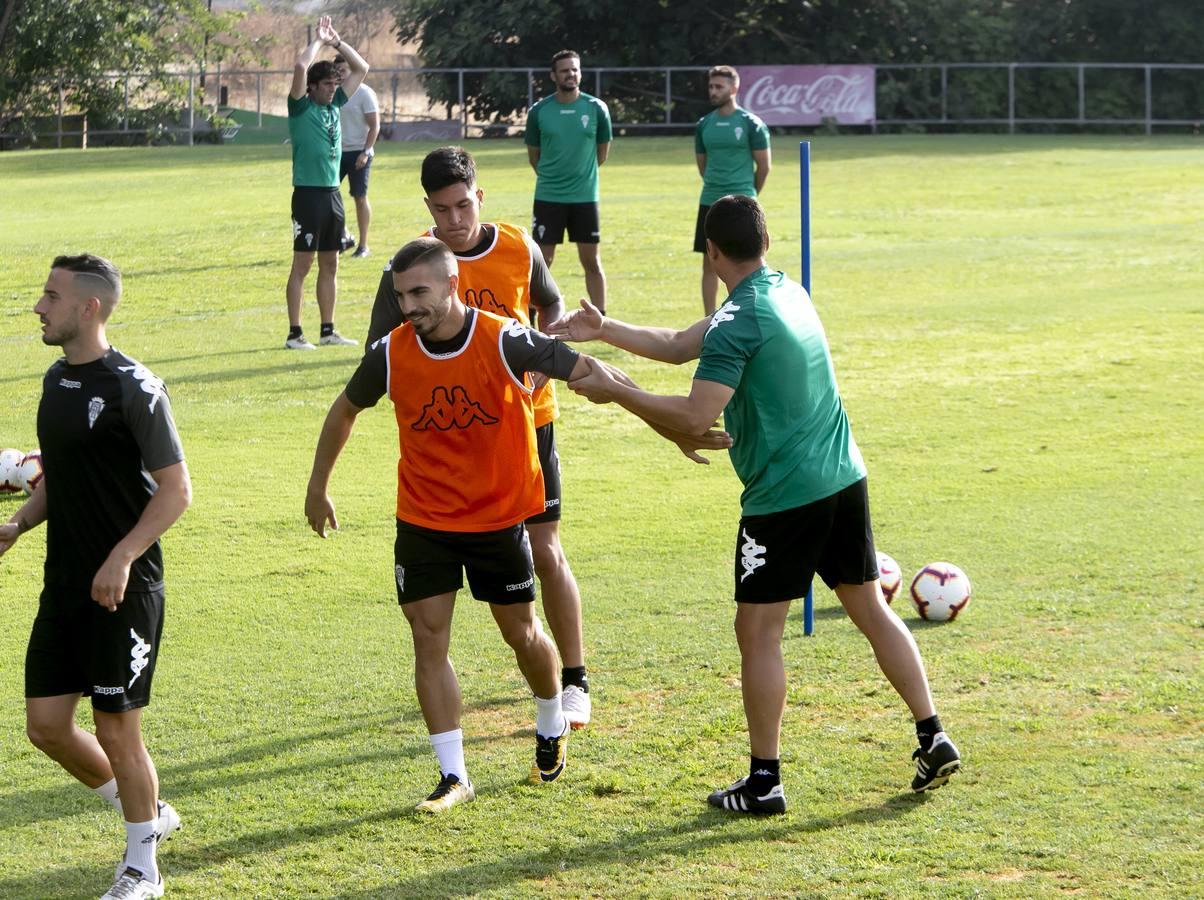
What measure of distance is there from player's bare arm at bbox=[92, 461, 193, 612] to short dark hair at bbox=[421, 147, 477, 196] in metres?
1.78

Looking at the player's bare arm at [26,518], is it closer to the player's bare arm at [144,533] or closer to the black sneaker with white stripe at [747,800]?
the player's bare arm at [144,533]

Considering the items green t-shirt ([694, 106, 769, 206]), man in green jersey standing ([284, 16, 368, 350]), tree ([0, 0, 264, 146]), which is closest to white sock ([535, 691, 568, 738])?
man in green jersey standing ([284, 16, 368, 350])

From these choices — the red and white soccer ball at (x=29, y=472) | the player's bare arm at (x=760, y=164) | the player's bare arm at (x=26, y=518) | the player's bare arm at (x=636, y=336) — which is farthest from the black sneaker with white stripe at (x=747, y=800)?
the player's bare arm at (x=760, y=164)

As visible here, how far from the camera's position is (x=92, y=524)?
4.73m

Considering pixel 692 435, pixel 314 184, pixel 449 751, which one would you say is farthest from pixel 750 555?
pixel 314 184

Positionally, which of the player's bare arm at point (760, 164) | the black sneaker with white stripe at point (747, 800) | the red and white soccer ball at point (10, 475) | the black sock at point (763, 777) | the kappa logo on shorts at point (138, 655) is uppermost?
the player's bare arm at point (760, 164)

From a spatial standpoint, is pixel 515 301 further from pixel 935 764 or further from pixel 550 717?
pixel 935 764

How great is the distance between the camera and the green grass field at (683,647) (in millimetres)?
5121

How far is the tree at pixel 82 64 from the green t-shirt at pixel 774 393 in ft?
130

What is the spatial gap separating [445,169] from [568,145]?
907 centimetres

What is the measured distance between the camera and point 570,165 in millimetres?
14852

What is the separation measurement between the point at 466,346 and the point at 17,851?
87.2 inches

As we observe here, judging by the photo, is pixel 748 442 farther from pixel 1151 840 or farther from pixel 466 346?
pixel 1151 840

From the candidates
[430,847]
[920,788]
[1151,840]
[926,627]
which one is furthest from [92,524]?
[926,627]
